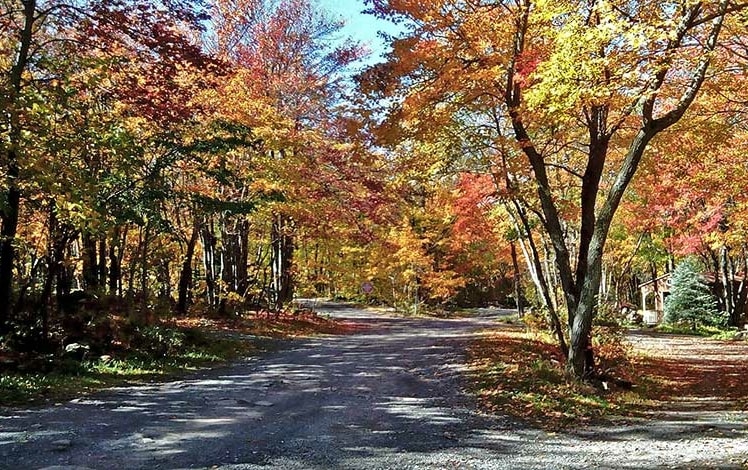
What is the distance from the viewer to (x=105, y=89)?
36.6 feet

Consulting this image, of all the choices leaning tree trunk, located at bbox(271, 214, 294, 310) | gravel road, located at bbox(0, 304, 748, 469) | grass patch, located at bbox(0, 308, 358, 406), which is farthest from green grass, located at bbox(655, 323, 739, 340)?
grass patch, located at bbox(0, 308, 358, 406)

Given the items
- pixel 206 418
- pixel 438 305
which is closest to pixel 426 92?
pixel 206 418

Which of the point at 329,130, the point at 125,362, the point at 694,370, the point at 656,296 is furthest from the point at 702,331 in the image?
the point at 125,362

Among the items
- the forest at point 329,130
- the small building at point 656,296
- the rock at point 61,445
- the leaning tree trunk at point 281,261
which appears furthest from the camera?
the small building at point 656,296

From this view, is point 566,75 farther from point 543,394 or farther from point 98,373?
point 98,373

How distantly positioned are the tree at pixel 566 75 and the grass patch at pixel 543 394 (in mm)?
565

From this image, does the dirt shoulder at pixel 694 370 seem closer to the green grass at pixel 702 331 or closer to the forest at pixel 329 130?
the green grass at pixel 702 331

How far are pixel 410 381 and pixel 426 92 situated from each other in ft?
15.3

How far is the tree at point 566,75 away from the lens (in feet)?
22.9

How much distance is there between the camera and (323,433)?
6.37 meters

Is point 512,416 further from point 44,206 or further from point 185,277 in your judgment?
point 185,277

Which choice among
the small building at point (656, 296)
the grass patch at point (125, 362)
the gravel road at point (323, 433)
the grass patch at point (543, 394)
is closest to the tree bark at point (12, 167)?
the grass patch at point (125, 362)

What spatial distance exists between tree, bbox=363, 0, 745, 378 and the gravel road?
2830 mm

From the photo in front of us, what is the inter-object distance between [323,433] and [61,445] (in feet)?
8.25
